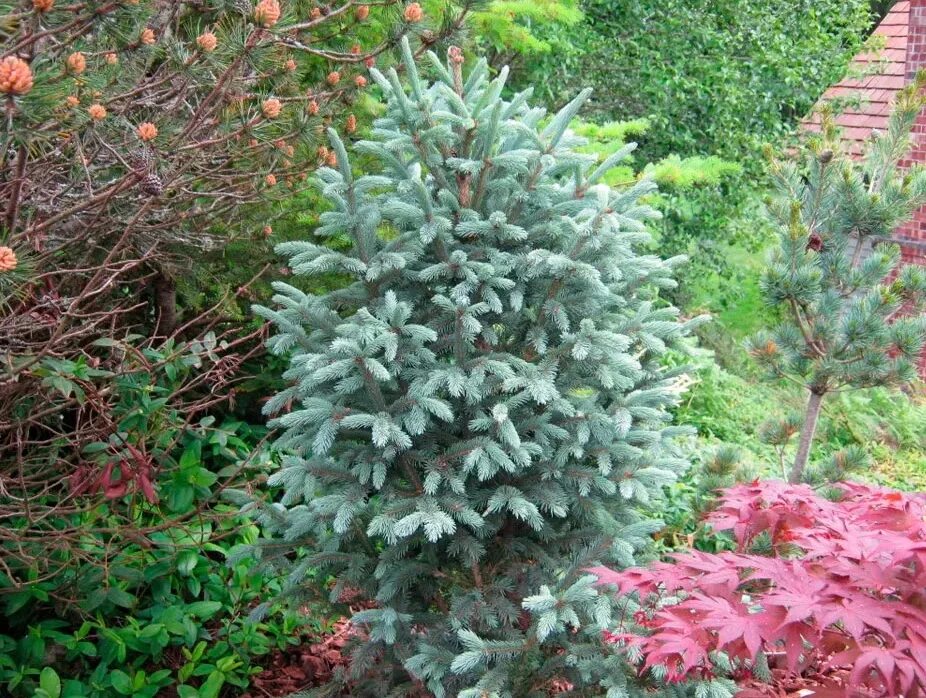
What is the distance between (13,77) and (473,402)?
63.6 inches

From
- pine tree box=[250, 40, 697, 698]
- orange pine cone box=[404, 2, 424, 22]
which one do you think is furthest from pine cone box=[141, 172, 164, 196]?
orange pine cone box=[404, 2, 424, 22]

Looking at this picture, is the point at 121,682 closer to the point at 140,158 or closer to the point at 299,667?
the point at 299,667

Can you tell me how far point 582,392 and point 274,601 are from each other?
1295 mm

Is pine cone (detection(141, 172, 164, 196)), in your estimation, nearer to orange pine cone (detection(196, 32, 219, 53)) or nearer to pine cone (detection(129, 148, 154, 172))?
pine cone (detection(129, 148, 154, 172))

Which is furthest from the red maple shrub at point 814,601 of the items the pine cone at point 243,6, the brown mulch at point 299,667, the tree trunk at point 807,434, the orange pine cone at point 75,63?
the pine cone at point 243,6

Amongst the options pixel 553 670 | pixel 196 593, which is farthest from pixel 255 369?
pixel 553 670

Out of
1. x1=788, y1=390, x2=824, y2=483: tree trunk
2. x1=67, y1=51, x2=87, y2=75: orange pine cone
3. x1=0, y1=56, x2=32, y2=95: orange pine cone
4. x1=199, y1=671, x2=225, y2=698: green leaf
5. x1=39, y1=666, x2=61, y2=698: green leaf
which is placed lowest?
x1=199, y1=671, x2=225, y2=698: green leaf

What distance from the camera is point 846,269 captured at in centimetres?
392

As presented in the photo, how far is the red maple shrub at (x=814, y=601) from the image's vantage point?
2.12 meters

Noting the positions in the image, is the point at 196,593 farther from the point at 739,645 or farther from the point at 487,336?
the point at 739,645

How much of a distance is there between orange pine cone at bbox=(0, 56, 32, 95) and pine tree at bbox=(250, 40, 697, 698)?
122 cm

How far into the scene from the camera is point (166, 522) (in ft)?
11.4

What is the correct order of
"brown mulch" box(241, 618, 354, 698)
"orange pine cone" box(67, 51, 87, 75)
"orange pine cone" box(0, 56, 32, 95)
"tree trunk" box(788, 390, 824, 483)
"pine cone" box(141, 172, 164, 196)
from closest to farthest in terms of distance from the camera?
"orange pine cone" box(0, 56, 32, 95)
"orange pine cone" box(67, 51, 87, 75)
"pine cone" box(141, 172, 164, 196)
"brown mulch" box(241, 618, 354, 698)
"tree trunk" box(788, 390, 824, 483)

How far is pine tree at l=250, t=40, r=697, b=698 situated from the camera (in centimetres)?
287
